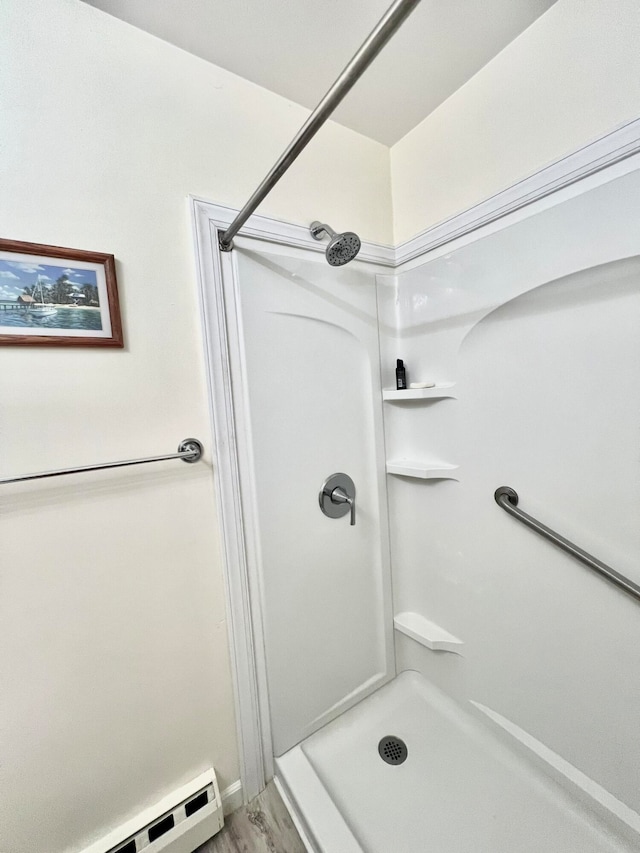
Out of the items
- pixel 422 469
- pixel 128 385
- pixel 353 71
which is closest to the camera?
pixel 353 71

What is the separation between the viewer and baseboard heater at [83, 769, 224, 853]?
2.89 feet

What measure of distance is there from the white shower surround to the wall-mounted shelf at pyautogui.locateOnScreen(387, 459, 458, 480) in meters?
0.17

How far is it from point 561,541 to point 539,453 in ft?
0.87

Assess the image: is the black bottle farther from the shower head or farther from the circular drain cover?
the circular drain cover

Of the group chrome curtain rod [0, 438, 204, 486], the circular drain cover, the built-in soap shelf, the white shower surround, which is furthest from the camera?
the built-in soap shelf

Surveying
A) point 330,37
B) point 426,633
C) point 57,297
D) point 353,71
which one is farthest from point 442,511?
point 330,37

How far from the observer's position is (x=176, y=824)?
3.07 ft

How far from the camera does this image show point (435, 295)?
1.26 meters

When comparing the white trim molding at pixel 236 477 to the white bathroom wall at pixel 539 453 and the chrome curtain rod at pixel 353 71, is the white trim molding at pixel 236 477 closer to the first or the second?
the chrome curtain rod at pixel 353 71

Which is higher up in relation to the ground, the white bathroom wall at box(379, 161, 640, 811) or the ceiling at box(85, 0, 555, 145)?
the ceiling at box(85, 0, 555, 145)

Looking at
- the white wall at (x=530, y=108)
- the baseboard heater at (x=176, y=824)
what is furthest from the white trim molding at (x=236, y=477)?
the white wall at (x=530, y=108)

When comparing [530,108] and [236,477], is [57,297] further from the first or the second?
[530,108]

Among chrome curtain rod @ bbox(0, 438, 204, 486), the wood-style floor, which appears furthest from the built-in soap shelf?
chrome curtain rod @ bbox(0, 438, 204, 486)

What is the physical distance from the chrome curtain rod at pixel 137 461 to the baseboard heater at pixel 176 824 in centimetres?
99
